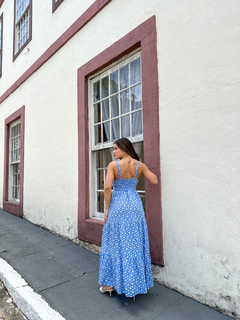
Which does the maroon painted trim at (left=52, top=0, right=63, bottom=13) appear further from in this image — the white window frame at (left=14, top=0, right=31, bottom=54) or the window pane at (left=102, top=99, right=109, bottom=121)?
the window pane at (left=102, top=99, right=109, bottom=121)

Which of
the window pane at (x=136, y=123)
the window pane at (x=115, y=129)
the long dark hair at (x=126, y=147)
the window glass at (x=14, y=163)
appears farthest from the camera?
the window glass at (x=14, y=163)

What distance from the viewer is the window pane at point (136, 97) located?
3.35m

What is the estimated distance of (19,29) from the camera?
7.47m

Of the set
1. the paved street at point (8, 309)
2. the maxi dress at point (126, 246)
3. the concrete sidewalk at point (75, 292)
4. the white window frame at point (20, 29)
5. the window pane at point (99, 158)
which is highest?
the white window frame at point (20, 29)

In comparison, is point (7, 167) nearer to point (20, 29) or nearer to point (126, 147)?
point (20, 29)

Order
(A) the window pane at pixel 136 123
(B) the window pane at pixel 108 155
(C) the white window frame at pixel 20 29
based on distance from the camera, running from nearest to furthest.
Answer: (A) the window pane at pixel 136 123, (B) the window pane at pixel 108 155, (C) the white window frame at pixel 20 29

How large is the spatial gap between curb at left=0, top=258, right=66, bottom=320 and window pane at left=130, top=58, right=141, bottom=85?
296cm

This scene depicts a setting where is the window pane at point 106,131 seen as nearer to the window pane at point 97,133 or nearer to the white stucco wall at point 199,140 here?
the window pane at point 97,133

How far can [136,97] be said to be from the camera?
3410 mm

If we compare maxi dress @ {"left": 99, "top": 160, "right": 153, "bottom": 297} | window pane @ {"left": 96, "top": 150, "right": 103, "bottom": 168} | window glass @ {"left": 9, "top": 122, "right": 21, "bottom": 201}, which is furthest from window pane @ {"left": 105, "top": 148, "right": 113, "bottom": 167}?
window glass @ {"left": 9, "top": 122, "right": 21, "bottom": 201}

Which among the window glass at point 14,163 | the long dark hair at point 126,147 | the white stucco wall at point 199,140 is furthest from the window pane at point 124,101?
the window glass at point 14,163

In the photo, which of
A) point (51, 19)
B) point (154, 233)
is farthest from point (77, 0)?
point (154, 233)

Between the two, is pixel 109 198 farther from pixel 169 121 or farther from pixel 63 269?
pixel 63 269

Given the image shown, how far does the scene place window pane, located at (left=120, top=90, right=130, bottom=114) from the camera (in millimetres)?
3564
